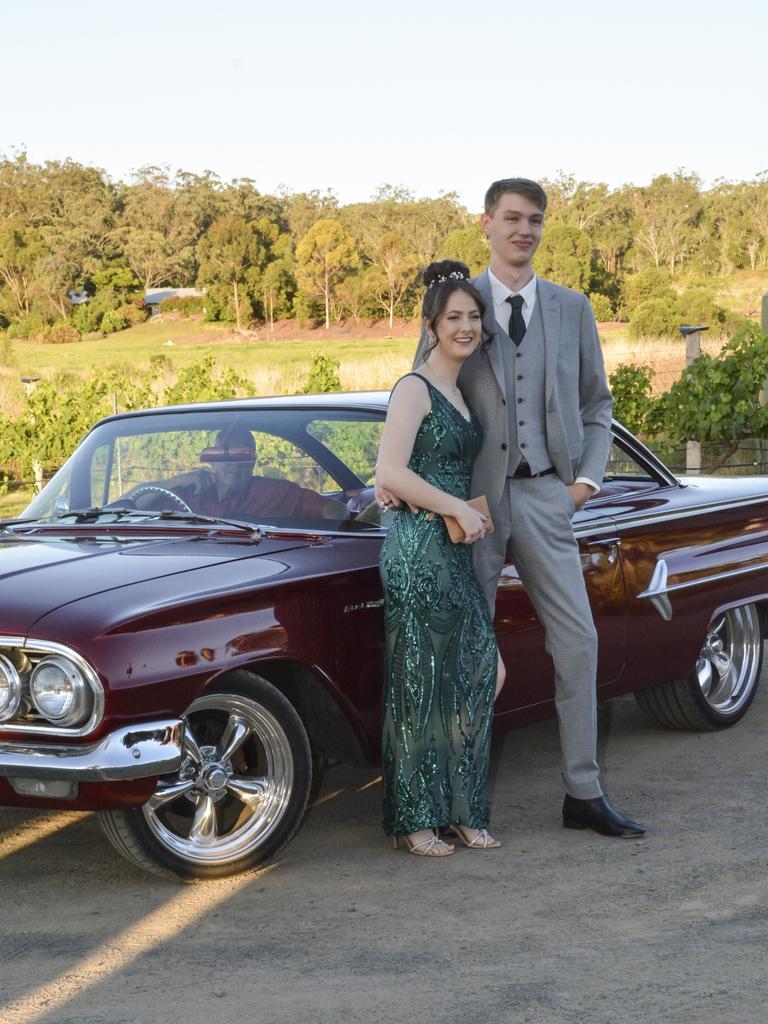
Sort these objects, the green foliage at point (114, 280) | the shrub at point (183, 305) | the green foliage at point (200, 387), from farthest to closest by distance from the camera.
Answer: the green foliage at point (114, 280), the shrub at point (183, 305), the green foliage at point (200, 387)

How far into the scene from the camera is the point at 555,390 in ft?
15.8

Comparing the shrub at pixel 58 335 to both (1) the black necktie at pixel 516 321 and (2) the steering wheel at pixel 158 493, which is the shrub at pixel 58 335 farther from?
(1) the black necktie at pixel 516 321

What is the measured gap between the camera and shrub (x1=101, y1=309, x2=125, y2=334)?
280 ft

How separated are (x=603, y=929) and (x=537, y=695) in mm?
1396

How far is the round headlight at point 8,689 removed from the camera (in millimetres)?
4082

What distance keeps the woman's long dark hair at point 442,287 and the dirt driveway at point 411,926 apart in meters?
1.66

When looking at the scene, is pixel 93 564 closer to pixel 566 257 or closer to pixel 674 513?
pixel 674 513

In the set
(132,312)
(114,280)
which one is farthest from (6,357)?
(114,280)

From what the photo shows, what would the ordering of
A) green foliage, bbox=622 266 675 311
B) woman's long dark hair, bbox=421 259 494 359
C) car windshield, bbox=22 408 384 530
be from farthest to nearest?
green foliage, bbox=622 266 675 311, car windshield, bbox=22 408 384 530, woman's long dark hair, bbox=421 259 494 359

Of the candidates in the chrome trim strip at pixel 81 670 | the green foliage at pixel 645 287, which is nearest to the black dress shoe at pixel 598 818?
the chrome trim strip at pixel 81 670

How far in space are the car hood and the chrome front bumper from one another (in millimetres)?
334

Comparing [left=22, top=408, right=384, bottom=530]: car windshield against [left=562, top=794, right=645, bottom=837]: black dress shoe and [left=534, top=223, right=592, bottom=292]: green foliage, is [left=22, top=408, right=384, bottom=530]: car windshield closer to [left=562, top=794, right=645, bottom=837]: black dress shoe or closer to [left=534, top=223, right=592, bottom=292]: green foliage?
[left=562, top=794, right=645, bottom=837]: black dress shoe

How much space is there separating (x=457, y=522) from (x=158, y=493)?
1.25 meters

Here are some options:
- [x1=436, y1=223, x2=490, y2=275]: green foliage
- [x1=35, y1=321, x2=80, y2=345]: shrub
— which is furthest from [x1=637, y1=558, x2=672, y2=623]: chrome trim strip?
[x1=35, y1=321, x2=80, y2=345]: shrub
